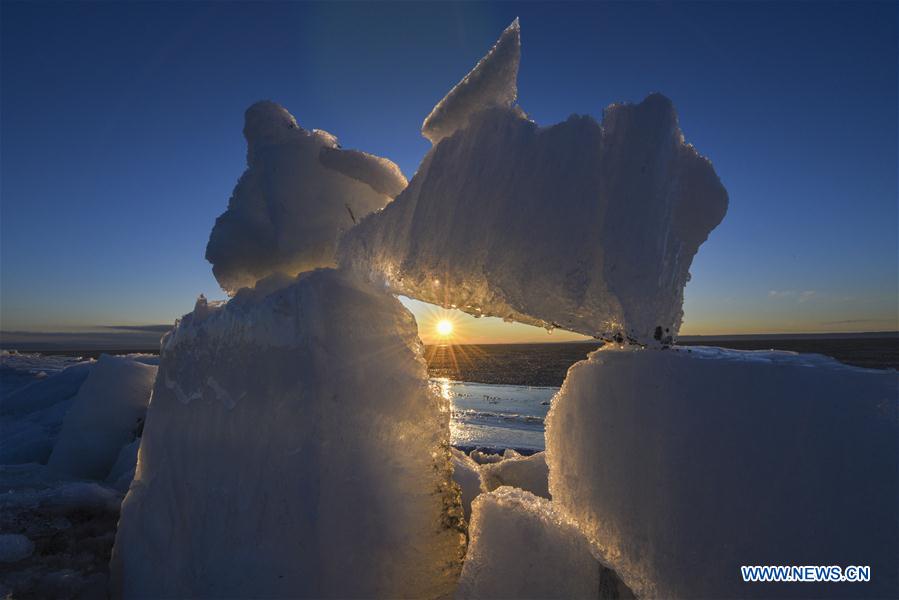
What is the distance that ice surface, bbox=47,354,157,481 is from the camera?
441 cm

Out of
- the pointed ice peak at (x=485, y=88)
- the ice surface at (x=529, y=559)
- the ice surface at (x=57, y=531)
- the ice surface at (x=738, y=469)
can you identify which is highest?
the pointed ice peak at (x=485, y=88)

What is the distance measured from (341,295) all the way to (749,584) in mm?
1851

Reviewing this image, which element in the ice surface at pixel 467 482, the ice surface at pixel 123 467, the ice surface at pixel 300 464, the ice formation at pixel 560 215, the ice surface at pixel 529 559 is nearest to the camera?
the ice formation at pixel 560 215

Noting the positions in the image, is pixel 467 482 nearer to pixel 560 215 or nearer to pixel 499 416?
pixel 560 215

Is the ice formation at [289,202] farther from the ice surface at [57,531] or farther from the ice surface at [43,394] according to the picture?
the ice surface at [43,394]

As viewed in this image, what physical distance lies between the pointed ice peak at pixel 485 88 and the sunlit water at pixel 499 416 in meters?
2.43

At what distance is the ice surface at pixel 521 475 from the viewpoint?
3.28 meters

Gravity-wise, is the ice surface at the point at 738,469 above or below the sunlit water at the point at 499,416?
above

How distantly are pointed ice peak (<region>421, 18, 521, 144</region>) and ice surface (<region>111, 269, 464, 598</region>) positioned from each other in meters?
0.91

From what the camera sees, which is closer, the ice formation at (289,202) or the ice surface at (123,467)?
the ice formation at (289,202)

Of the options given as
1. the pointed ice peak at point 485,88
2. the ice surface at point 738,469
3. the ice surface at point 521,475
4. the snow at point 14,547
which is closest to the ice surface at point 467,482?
the ice surface at point 521,475

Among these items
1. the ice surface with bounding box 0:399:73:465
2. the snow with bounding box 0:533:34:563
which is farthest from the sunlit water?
the ice surface with bounding box 0:399:73:465

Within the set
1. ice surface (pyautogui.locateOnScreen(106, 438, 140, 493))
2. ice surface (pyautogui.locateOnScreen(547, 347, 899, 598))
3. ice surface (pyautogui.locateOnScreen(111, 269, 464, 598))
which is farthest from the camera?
ice surface (pyautogui.locateOnScreen(106, 438, 140, 493))

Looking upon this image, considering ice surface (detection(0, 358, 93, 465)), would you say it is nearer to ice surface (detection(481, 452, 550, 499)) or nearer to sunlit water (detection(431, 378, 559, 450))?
sunlit water (detection(431, 378, 559, 450))
